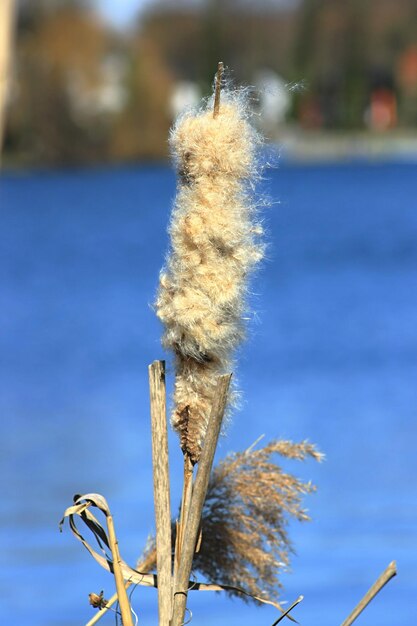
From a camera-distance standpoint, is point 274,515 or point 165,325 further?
point 274,515

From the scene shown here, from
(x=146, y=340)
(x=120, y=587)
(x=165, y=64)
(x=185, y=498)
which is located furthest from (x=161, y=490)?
(x=165, y=64)

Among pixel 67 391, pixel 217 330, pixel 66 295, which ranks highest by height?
pixel 66 295

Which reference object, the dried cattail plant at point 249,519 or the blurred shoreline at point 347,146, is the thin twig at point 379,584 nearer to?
the dried cattail plant at point 249,519

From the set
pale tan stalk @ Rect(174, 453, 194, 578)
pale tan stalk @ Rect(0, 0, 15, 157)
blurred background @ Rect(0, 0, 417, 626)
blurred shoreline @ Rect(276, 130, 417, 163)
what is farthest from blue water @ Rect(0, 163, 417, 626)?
blurred shoreline @ Rect(276, 130, 417, 163)

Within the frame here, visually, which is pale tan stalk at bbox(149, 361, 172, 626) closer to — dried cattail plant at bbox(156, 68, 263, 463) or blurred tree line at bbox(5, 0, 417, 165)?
dried cattail plant at bbox(156, 68, 263, 463)

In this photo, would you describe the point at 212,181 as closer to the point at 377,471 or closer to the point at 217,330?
the point at 217,330

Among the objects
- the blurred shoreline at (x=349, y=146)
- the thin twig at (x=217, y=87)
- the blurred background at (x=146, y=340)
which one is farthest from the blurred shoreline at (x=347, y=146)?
the thin twig at (x=217, y=87)

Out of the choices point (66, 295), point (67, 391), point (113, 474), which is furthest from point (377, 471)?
point (66, 295)
